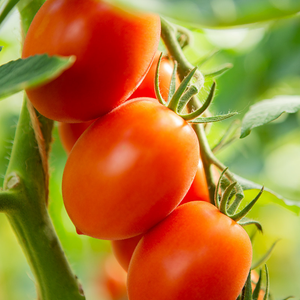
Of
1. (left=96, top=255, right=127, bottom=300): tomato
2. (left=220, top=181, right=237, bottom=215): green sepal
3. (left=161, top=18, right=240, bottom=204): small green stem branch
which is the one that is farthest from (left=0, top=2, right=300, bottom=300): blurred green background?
(left=220, top=181, right=237, bottom=215): green sepal

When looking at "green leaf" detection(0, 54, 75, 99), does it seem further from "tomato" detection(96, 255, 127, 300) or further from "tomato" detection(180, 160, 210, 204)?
"tomato" detection(96, 255, 127, 300)

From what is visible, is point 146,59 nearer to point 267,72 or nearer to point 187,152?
point 187,152

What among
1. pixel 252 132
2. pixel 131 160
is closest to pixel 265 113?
pixel 131 160

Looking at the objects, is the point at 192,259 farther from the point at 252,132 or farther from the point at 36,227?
the point at 252,132

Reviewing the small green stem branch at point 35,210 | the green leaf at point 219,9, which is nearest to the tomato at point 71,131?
the small green stem branch at point 35,210

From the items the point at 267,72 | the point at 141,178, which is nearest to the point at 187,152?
the point at 141,178
